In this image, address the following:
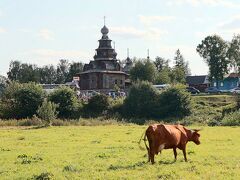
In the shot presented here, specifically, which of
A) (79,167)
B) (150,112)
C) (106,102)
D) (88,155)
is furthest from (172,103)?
(79,167)

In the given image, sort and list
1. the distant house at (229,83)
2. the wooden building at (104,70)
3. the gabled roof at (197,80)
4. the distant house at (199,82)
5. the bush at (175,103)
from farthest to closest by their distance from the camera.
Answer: the gabled roof at (197,80) → the distant house at (199,82) → the distant house at (229,83) → the wooden building at (104,70) → the bush at (175,103)

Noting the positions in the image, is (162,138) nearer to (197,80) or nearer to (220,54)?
(220,54)

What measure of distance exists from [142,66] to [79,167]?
334 ft

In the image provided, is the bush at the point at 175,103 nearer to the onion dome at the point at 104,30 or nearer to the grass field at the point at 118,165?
the grass field at the point at 118,165

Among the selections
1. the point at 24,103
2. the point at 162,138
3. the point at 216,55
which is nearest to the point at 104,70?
the point at 216,55

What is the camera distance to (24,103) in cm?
7769

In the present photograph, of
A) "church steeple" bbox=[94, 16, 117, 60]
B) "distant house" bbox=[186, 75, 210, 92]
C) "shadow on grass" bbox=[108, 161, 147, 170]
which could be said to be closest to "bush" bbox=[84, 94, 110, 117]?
"church steeple" bbox=[94, 16, 117, 60]

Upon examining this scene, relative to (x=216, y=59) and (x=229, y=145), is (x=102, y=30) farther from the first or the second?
Result: (x=229, y=145)

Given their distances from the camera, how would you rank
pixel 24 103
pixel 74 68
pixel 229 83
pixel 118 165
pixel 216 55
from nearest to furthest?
pixel 118 165, pixel 24 103, pixel 216 55, pixel 229 83, pixel 74 68

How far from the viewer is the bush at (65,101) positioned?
252 feet

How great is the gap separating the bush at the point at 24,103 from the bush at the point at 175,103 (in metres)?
20.0

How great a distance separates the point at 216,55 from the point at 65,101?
5541 cm

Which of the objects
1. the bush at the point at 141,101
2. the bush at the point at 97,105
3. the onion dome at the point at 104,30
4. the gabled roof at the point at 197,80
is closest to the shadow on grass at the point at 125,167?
the bush at the point at 141,101

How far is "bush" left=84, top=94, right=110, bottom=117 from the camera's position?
266 ft
